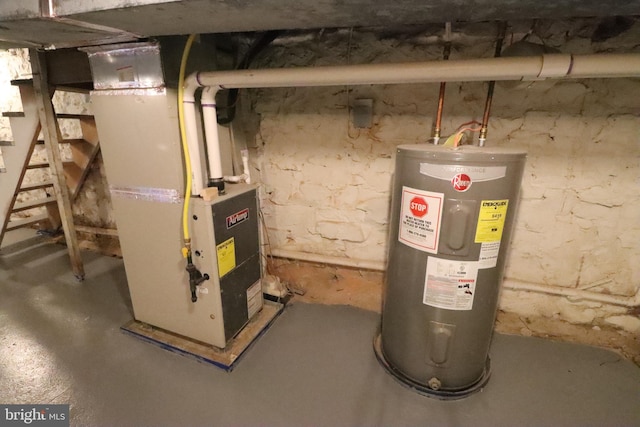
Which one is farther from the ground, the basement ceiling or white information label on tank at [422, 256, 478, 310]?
the basement ceiling

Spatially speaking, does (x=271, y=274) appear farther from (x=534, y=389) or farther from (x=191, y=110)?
(x=534, y=389)

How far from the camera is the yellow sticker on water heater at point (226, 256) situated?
1.50 meters

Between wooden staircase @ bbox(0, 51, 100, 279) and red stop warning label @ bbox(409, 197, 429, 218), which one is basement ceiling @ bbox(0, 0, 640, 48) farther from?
wooden staircase @ bbox(0, 51, 100, 279)

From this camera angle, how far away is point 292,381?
1476mm

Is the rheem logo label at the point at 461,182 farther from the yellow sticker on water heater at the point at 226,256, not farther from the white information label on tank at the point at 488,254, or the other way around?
the yellow sticker on water heater at the point at 226,256

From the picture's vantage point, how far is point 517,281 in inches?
68.4

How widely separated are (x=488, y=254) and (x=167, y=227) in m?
1.52

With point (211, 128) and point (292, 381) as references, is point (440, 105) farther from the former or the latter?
point (292, 381)

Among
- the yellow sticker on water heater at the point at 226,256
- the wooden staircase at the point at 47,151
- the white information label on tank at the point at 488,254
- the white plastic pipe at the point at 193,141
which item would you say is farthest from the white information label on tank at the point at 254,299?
the wooden staircase at the point at 47,151

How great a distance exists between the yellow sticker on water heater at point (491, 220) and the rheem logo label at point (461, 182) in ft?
0.31

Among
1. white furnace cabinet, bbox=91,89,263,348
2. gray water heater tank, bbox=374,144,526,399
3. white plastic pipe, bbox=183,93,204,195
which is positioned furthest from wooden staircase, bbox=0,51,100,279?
gray water heater tank, bbox=374,144,526,399

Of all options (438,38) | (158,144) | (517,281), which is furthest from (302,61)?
(517,281)

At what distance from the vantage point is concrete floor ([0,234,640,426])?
1.30 meters

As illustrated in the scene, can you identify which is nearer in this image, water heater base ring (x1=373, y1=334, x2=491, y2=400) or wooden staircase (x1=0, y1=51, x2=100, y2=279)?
water heater base ring (x1=373, y1=334, x2=491, y2=400)
